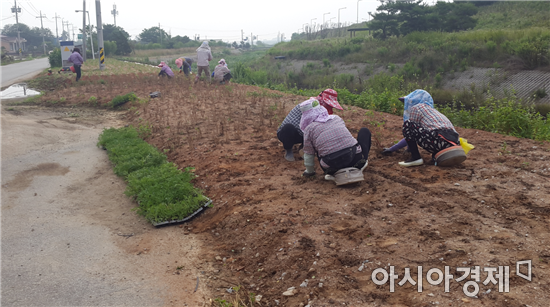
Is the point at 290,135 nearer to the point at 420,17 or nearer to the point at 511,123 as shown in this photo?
the point at 511,123

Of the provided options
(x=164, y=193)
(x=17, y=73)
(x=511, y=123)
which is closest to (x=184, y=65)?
(x=164, y=193)

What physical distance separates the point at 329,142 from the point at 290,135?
129 centimetres

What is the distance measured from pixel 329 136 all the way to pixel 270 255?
1.81 m

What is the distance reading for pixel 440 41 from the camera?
24000mm

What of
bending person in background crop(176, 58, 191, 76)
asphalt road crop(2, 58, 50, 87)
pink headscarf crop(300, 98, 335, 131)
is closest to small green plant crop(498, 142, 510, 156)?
pink headscarf crop(300, 98, 335, 131)

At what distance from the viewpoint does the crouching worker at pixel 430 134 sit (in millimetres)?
5516

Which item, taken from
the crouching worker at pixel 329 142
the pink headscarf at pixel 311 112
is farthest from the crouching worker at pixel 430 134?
the pink headscarf at pixel 311 112

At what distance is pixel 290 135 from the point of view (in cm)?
646

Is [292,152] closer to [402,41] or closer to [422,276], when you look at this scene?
[422,276]

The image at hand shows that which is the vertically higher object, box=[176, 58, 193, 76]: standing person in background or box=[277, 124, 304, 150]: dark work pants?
box=[176, 58, 193, 76]: standing person in background

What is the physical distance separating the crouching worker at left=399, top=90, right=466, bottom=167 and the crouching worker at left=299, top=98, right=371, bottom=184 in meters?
0.82

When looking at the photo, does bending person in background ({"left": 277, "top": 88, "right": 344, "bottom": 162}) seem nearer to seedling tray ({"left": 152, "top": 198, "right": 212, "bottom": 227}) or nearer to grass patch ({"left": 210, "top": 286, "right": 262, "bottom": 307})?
seedling tray ({"left": 152, "top": 198, "right": 212, "bottom": 227})

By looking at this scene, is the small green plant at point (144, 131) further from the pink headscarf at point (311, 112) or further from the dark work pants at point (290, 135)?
the pink headscarf at point (311, 112)

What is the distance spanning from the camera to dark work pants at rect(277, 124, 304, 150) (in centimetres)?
641
